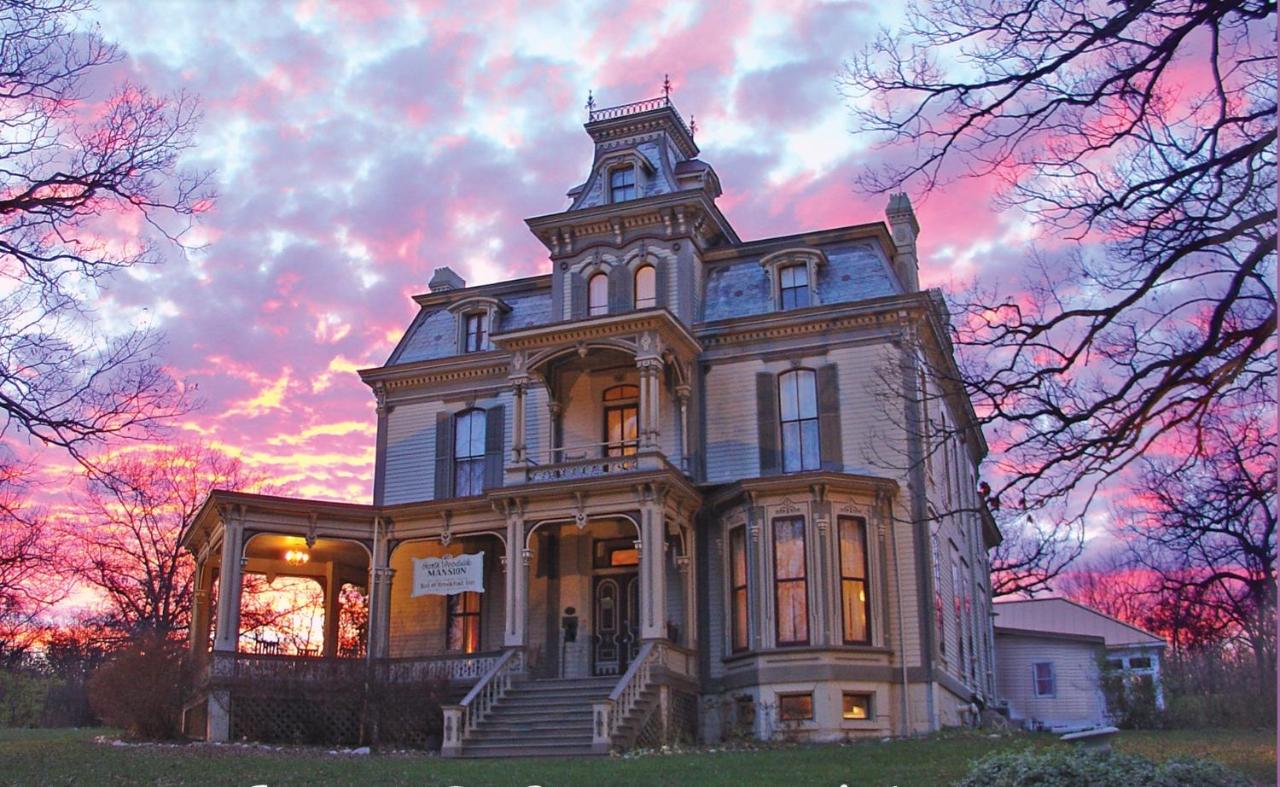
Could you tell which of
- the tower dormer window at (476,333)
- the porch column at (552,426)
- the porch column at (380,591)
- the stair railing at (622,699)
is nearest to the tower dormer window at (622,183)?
the tower dormer window at (476,333)

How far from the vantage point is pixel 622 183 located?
1304 inches

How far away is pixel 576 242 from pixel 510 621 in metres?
9.98

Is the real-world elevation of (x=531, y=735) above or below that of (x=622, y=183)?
below

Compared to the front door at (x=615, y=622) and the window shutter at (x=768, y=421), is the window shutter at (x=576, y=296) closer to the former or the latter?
the window shutter at (x=768, y=421)

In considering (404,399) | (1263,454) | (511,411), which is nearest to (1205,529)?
(1263,454)

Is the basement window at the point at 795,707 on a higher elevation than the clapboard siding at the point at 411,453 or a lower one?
lower

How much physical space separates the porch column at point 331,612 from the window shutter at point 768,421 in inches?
444

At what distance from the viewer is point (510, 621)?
27641 millimetres

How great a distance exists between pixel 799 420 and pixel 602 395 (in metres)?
4.83

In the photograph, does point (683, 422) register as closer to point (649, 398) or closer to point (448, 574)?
point (649, 398)

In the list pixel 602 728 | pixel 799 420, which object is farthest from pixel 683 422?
pixel 602 728

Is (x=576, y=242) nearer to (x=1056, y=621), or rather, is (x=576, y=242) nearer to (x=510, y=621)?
(x=510, y=621)

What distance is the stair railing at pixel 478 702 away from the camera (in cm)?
2344

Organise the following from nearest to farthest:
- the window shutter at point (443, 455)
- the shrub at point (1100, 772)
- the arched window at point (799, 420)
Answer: the shrub at point (1100, 772)
the arched window at point (799, 420)
the window shutter at point (443, 455)
